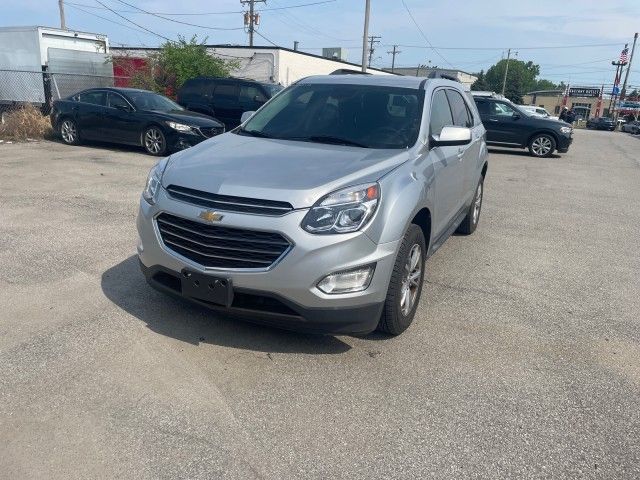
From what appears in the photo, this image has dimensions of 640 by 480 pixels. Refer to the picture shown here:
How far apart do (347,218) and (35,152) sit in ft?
36.7

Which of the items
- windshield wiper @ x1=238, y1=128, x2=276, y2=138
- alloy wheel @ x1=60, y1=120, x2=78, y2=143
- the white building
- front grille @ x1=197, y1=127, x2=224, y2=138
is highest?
the white building

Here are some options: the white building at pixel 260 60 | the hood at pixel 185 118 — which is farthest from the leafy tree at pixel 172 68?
the hood at pixel 185 118

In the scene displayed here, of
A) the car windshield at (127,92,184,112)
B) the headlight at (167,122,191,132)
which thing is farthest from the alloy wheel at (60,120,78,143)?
the headlight at (167,122,191,132)

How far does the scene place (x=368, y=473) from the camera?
248 centimetres

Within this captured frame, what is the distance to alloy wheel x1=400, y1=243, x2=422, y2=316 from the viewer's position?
3643mm

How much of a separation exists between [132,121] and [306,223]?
10084mm

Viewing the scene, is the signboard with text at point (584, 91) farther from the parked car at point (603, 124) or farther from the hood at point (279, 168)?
the hood at point (279, 168)

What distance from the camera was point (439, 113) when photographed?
4699 millimetres

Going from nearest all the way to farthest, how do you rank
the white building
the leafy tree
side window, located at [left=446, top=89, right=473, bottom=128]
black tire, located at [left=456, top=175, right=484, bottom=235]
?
side window, located at [left=446, top=89, right=473, bottom=128], black tire, located at [left=456, top=175, right=484, bottom=235], the leafy tree, the white building

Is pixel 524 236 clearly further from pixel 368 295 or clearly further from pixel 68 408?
pixel 68 408

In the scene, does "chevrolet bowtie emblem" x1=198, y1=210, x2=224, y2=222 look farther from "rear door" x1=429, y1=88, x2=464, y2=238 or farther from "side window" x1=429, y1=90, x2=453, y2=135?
"side window" x1=429, y1=90, x2=453, y2=135

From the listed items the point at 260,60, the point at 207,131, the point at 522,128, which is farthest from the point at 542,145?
the point at 260,60

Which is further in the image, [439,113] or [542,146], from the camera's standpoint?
[542,146]

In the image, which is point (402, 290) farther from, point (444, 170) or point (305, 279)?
point (444, 170)
